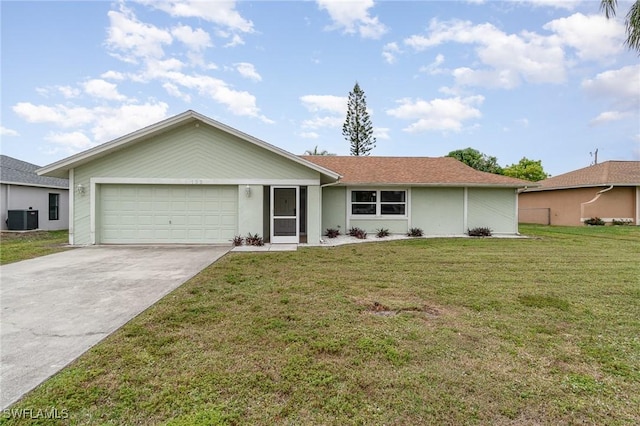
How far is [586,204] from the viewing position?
66.2 feet

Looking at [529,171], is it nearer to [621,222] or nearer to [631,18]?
[621,222]

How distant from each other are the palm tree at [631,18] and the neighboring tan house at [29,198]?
838 inches

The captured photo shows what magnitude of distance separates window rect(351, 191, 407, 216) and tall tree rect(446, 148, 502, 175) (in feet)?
85.4

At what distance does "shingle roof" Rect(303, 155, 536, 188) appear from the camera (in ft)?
46.3

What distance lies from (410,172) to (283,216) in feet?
23.0

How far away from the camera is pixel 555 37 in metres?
14.7

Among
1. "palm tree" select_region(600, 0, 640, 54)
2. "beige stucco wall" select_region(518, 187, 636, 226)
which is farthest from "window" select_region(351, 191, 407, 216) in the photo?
"beige stucco wall" select_region(518, 187, 636, 226)

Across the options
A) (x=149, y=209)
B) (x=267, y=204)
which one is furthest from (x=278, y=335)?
(x=149, y=209)

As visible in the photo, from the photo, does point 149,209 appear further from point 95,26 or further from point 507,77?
point 507,77

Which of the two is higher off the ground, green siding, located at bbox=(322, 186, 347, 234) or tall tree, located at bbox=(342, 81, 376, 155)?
tall tree, located at bbox=(342, 81, 376, 155)

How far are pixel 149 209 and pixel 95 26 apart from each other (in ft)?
24.3

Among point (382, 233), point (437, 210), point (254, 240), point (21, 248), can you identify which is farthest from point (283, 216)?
point (21, 248)

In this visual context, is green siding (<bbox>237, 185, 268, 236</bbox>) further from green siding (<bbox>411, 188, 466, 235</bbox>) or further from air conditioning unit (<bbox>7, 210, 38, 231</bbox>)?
air conditioning unit (<bbox>7, 210, 38, 231</bbox>)

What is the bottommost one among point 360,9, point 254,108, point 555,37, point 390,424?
point 390,424
